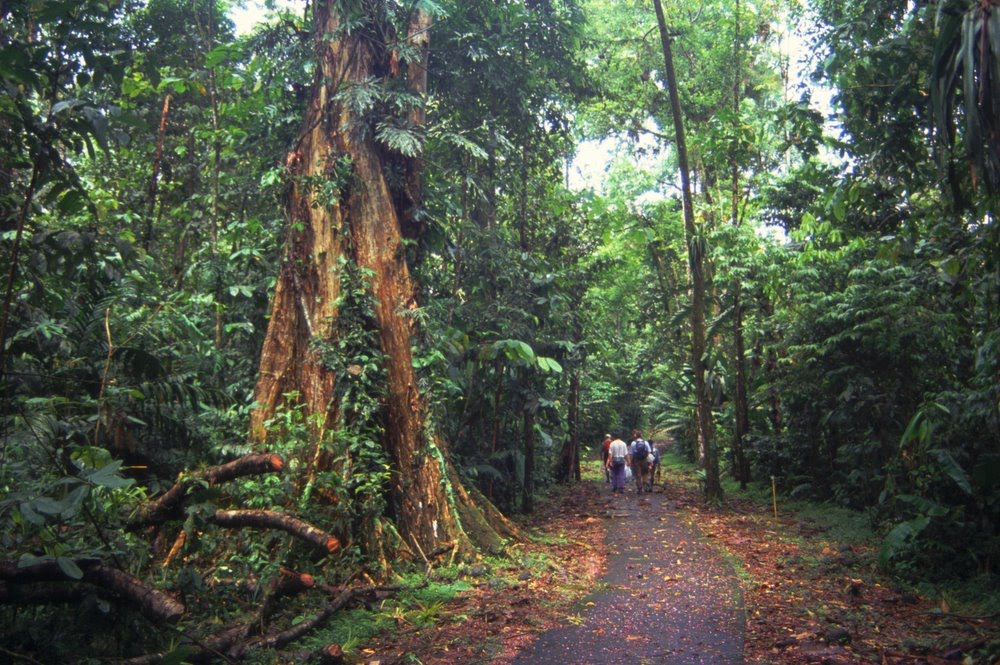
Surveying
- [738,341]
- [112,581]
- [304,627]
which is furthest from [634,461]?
[112,581]

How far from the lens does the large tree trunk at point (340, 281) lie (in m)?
9.09

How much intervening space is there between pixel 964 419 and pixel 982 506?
3.62 ft

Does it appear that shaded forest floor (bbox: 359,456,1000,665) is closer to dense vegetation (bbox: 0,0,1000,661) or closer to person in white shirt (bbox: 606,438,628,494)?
dense vegetation (bbox: 0,0,1000,661)

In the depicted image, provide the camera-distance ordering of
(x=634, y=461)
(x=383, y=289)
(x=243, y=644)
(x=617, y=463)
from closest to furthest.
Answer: (x=243, y=644) → (x=383, y=289) → (x=617, y=463) → (x=634, y=461)

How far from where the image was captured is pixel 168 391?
19.7ft

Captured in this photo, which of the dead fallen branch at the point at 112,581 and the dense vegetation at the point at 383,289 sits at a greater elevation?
the dense vegetation at the point at 383,289

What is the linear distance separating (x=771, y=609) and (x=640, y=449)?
12476 millimetres

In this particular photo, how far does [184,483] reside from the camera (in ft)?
18.8

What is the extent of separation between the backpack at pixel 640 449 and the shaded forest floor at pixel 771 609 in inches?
276

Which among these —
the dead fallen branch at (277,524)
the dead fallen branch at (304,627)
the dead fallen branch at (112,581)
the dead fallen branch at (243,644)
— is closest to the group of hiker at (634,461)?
the dead fallen branch at (304,627)

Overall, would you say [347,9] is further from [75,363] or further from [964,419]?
[964,419]

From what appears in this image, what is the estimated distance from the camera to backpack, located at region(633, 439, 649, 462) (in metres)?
20.1

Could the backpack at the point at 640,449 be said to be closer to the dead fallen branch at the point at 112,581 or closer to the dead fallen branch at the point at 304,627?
the dead fallen branch at the point at 304,627

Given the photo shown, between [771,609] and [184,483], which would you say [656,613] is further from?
[184,483]
